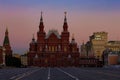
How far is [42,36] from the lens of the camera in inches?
7584

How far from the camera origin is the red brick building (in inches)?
7402

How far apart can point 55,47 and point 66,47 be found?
16.0 feet

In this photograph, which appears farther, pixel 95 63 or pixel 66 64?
pixel 95 63

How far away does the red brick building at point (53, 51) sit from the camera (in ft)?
617

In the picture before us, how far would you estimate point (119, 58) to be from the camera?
614ft

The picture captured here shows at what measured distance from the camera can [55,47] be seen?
190m

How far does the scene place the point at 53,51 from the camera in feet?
624

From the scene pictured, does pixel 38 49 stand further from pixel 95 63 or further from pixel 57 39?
pixel 95 63

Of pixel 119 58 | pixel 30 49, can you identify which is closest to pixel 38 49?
pixel 30 49

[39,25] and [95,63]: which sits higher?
[39,25]

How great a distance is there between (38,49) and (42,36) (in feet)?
21.1

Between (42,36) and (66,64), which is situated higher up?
(42,36)

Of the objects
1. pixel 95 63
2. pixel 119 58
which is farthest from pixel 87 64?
pixel 119 58

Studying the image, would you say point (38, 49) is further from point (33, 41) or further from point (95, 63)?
point (95, 63)
